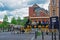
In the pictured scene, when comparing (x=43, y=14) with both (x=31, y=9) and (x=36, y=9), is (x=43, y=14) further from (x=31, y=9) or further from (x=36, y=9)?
(x=31, y=9)

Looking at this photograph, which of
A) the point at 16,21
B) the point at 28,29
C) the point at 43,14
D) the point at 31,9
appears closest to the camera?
the point at 28,29

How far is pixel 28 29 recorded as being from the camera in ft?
40.8

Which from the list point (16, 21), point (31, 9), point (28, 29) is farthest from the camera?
point (31, 9)

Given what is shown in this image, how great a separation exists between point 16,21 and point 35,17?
466 inches

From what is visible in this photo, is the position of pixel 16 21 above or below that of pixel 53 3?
below

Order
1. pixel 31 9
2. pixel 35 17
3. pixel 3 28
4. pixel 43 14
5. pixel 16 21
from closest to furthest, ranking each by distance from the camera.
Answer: pixel 16 21 < pixel 31 9 < pixel 3 28 < pixel 35 17 < pixel 43 14

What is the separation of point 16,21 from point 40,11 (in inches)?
539

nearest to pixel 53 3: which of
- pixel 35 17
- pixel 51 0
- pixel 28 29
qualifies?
pixel 51 0

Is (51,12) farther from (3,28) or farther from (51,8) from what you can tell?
(3,28)

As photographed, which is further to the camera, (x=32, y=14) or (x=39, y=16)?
(x=39, y=16)

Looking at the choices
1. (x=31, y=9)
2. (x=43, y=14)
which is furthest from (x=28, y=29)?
(x=43, y=14)

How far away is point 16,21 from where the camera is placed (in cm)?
3994

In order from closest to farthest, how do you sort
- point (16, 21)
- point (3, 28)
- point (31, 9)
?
point (16, 21)
point (31, 9)
point (3, 28)

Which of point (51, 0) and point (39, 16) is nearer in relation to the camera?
point (51, 0)
